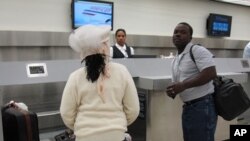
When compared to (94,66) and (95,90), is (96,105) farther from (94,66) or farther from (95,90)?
(94,66)

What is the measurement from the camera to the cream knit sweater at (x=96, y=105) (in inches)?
48.9

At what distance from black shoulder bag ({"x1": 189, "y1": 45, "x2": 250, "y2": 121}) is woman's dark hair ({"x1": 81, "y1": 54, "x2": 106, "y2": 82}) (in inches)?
37.7

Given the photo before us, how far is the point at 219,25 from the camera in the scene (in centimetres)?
662

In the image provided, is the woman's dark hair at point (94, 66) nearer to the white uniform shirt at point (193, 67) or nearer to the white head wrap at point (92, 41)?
the white head wrap at point (92, 41)

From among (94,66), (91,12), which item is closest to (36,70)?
(94,66)

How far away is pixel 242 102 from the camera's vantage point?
Result: 6.44 ft

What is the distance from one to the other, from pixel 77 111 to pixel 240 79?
2.03 meters

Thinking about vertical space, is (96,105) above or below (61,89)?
above

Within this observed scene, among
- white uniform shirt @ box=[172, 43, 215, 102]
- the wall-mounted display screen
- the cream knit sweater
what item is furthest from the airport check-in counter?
the cream knit sweater

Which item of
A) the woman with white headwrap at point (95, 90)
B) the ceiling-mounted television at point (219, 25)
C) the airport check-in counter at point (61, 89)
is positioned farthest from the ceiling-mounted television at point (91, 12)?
the woman with white headwrap at point (95, 90)

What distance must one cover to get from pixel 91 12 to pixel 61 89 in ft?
8.56

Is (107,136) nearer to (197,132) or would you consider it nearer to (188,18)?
(197,132)

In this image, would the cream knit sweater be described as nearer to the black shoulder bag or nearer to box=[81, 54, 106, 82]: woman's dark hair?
box=[81, 54, 106, 82]: woman's dark hair

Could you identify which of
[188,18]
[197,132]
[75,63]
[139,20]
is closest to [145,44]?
[139,20]
